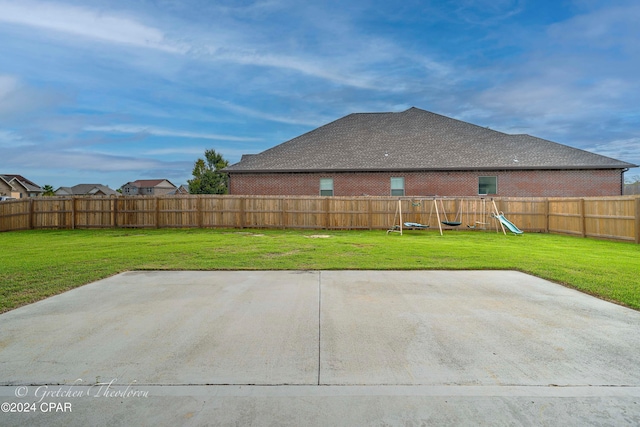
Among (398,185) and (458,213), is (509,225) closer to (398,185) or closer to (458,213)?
(458,213)

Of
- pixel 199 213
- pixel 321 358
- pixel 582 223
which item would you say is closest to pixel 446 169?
pixel 582 223

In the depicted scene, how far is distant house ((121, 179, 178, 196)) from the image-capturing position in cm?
8694

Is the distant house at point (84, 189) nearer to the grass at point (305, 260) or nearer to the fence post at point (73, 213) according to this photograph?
the fence post at point (73, 213)

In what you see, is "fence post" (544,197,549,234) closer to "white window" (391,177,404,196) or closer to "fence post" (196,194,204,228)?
"white window" (391,177,404,196)

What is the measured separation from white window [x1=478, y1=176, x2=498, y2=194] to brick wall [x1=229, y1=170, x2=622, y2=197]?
22 cm

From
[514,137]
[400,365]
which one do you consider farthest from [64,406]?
[514,137]

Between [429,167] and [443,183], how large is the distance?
1.43m

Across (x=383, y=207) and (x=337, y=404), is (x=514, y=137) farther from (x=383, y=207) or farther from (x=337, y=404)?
(x=337, y=404)

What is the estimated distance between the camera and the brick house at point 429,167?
21562 millimetres

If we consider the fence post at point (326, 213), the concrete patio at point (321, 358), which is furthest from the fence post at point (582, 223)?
the concrete patio at point (321, 358)

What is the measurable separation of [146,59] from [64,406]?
56.7 ft

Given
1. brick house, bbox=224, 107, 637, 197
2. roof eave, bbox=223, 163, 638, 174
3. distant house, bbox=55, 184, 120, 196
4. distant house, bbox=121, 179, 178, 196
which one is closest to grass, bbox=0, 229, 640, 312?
roof eave, bbox=223, 163, 638, 174

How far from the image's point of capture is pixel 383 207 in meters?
18.8

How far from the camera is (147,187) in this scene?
87.1 meters
